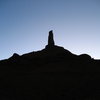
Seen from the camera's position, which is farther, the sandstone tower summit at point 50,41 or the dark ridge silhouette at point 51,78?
the sandstone tower summit at point 50,41

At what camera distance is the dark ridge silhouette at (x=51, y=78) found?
33.7 meters

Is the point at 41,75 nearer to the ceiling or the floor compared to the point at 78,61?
nearer to the floor

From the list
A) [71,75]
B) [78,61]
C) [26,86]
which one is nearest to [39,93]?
[26,86]

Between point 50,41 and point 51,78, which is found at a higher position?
point 50,41

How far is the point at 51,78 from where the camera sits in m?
40.6

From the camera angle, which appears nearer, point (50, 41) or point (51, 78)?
point (51, 78)

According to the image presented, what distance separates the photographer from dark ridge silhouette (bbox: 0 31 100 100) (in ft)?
111

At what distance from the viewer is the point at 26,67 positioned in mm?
49188

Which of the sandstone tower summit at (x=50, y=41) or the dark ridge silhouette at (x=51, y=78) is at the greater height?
the sandstone tower summit at (x=50, y=41)

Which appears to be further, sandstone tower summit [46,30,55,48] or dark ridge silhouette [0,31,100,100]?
sandstone tower summit [46,30,55,48]

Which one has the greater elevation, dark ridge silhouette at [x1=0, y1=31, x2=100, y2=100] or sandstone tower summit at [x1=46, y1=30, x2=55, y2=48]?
sandstone tower summit at [x1=46, y1=30, x2=55, y2=48]

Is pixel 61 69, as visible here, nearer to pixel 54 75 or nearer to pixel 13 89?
pixel 54 75

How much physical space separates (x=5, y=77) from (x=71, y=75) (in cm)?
1661

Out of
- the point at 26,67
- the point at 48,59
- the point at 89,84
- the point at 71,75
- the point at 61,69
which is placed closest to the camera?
the point at 89,84
